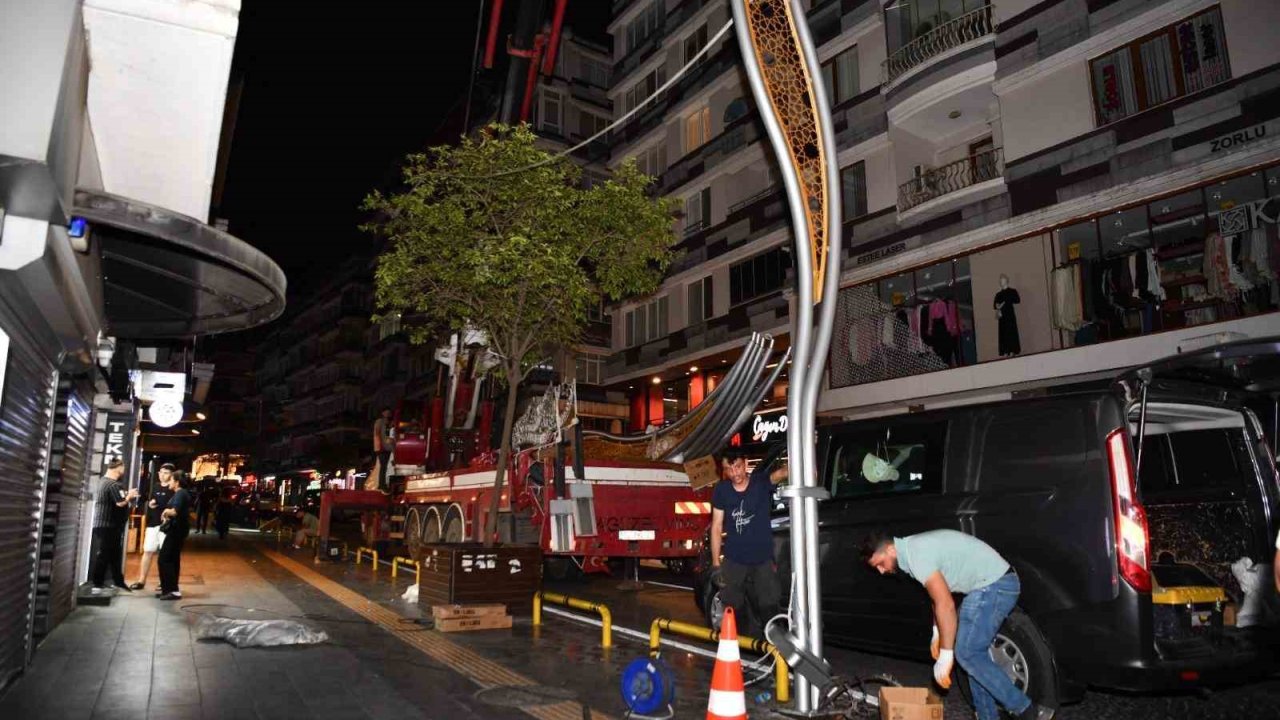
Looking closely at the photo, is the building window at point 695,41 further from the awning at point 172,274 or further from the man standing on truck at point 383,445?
the awning at point 172,274

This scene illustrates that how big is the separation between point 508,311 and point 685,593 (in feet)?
16.7

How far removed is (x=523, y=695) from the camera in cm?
585

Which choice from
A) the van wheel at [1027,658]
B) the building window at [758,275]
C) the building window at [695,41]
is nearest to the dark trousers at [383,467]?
the building window at [758,275]

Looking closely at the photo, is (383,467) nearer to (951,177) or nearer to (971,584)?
(951,177)

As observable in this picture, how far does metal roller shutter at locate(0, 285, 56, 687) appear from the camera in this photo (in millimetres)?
5641

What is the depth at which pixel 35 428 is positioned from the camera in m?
6.71

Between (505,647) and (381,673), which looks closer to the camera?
(381,673)

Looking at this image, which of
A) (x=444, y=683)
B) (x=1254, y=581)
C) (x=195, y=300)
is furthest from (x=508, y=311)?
(x=1254, y=581)

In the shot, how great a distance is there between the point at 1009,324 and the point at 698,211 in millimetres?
12538

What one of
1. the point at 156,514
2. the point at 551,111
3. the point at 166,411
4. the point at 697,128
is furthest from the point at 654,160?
the point at 156,514

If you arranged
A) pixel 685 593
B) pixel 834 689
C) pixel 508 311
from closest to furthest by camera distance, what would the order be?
pixel 834 689
pixel 508 311
pixel 685 593

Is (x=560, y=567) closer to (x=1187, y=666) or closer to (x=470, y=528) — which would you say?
(x=470, y=528)

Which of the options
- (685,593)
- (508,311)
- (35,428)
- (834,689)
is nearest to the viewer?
(834,689)

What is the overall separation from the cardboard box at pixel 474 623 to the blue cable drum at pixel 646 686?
4049 millimetres
